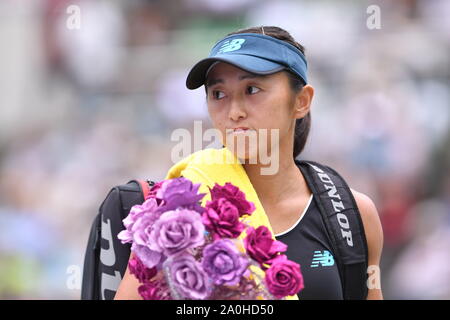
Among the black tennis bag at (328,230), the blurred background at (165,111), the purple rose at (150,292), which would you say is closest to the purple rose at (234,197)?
the purple rose at (150,292)

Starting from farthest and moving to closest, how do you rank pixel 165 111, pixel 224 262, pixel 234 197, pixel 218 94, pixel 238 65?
pixel 165 111 → pixel 218 94 → pixel 238 65 → pixel 234 197 → pixel 224 262

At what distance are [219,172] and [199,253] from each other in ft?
1.37

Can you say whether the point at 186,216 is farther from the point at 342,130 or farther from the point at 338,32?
the point at 338,32

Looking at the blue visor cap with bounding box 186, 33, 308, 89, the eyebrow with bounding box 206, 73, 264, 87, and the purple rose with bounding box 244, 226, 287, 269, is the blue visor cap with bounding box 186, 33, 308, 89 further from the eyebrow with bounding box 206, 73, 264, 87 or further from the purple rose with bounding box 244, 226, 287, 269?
the purple rose with bounding box 244, 226, 287, 269

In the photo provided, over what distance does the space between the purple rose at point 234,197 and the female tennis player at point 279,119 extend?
0.87 feet

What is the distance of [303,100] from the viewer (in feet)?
6.73

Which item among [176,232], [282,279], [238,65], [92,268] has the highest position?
[238,65]

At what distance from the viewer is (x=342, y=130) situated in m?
5.46

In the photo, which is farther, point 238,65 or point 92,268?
point 92,268

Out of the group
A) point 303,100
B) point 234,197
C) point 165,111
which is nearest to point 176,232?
point 234,197

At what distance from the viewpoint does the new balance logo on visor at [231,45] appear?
1901 millimetres

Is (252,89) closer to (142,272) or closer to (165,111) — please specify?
(142,272)
